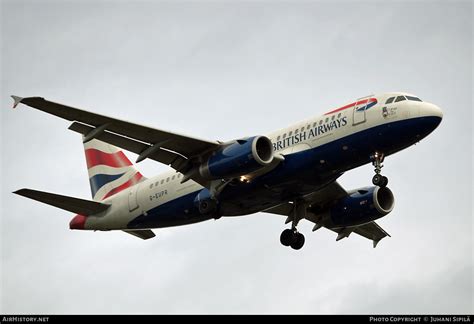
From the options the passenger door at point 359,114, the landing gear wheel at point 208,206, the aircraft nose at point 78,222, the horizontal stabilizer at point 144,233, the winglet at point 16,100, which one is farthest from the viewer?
the horizontal stabilizer at point 144,233

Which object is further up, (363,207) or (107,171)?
(107,171)

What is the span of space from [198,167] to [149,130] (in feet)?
9.58

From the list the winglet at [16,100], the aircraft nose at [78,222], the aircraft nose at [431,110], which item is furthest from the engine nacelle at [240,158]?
the aircraft nose at [78,222]

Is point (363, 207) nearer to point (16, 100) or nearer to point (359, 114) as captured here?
point (359, 114)

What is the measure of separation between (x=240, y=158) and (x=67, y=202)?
1055cm

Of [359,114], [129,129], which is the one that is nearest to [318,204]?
[359,114]

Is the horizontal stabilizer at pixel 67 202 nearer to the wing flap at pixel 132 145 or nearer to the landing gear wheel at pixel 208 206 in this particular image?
the wing flap at pixel 132 145

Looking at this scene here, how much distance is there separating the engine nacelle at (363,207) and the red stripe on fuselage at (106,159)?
11.8 metres

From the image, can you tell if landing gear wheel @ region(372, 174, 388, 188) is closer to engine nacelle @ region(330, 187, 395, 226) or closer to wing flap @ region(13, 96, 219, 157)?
engine nacelle @ region(330, 187, 395, 226)

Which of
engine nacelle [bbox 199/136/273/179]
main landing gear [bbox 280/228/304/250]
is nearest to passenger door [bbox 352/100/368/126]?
engine nacelle [bbox 199/136/273/179]

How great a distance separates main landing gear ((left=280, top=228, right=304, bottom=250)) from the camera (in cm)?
4503

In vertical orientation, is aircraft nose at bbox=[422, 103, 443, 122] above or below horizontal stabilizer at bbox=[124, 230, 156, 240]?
above

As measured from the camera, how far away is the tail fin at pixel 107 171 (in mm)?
47844

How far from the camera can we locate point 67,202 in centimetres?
4416
